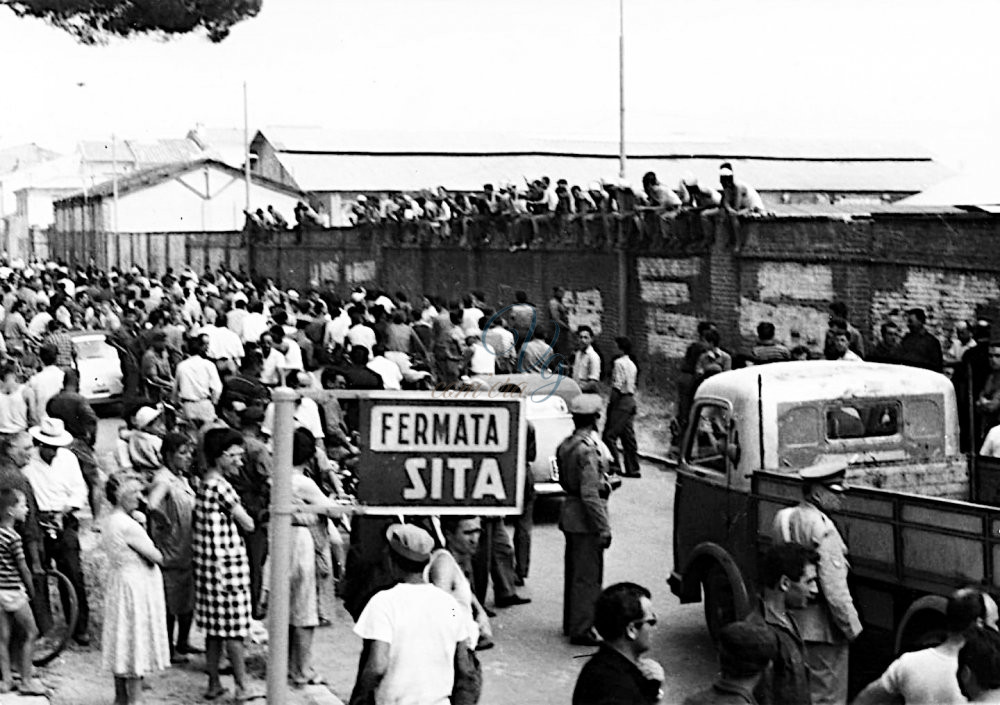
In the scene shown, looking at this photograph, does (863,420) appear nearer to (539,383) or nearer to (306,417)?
(306,417)

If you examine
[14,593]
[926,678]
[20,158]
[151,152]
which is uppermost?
[20,158]

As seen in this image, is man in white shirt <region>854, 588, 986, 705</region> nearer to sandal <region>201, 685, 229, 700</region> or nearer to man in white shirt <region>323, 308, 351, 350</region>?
sandal <region>201, 685, 229, 700</region>

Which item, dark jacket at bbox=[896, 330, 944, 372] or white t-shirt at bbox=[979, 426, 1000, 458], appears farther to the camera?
dark jacket at bbox=[896, 330, 944, 372]

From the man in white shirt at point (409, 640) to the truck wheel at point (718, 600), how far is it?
390cm

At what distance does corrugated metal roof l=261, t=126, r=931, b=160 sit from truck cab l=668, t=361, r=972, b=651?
1454 inches

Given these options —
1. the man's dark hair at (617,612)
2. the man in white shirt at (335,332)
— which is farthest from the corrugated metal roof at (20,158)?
the man's dark hair at (617,612)

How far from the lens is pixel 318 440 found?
11.1m

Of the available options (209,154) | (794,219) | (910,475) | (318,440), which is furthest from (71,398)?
(209,154)

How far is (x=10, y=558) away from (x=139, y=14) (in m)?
3.15

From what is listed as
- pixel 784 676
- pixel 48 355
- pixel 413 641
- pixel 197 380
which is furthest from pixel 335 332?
pixel 784 676

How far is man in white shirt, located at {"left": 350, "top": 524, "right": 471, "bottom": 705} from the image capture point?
19.5 feet

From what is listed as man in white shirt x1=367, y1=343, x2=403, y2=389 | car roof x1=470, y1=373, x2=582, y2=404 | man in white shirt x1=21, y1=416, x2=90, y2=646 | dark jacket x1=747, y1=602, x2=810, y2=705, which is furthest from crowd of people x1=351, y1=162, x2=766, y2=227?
dark jacket x1=747, y1=602, x2=810, y2=705

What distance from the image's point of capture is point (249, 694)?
906 cm

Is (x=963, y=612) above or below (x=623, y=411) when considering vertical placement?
above
